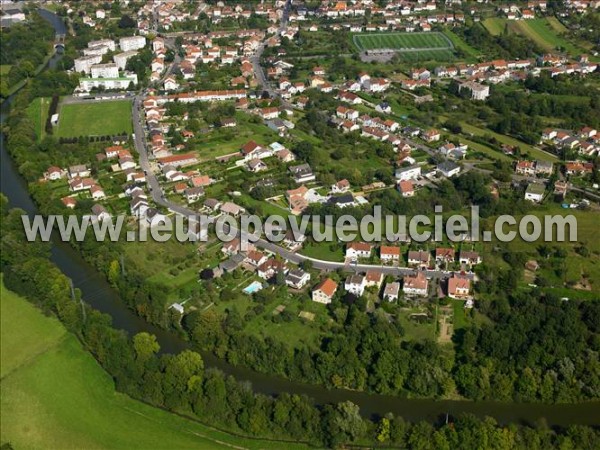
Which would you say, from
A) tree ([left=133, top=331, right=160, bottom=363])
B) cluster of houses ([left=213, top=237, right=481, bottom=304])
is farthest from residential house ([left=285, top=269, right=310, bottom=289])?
tree ([left=133, top=331, right=160, bottom=363])

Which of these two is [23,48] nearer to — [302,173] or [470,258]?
[302,173]

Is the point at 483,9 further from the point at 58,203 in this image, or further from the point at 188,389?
the point at 188,389

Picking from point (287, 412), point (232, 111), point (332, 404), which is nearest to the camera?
point (287, 412)

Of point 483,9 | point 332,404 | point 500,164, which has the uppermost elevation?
point 483,9

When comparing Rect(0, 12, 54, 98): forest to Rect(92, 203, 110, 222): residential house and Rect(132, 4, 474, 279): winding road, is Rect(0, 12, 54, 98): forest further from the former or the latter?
Rect(92, 203, 110, 222): residential house

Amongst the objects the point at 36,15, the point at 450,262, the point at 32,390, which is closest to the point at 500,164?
the point at 450,262

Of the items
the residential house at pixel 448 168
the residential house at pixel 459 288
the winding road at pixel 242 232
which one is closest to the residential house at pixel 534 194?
the residential house at pixel 448 168

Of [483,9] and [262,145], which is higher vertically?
[483,9]

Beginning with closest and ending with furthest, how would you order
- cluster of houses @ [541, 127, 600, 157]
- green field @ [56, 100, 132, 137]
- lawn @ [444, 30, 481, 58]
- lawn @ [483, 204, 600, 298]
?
lawn @ [483, 204, 600, 298] → cluster of houses @ [541, 127, 600, 157] → green field @ [56, 100, 132, 137] → lawn @ [444, 30, 481, 58]
